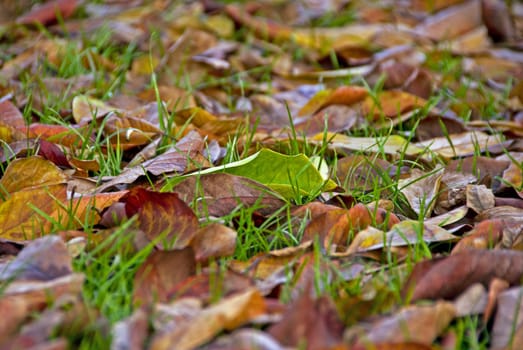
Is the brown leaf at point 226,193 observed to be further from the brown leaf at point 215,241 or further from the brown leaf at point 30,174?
the brown leaf at point 30,174

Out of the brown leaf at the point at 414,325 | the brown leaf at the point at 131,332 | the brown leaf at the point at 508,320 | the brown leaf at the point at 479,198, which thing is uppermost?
the brown leaf at the point at 131,332

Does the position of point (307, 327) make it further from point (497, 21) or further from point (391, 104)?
point (497, 21)

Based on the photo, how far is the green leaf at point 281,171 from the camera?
5.67ft

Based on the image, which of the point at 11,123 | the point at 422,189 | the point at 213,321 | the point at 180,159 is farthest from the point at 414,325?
the point at 11,123

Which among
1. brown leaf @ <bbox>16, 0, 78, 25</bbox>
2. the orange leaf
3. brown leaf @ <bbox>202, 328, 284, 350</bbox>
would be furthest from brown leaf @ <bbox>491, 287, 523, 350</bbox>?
brown leaf @ <bbox>16, 0, 78, 25</bbox>

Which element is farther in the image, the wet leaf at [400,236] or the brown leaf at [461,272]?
the wet leaf at [400,236]

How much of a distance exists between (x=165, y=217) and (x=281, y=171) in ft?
1.06

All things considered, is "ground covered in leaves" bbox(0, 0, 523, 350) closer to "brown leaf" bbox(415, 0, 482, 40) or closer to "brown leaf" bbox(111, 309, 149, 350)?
"brown leaf" bbox(111, 309, 149, 350)

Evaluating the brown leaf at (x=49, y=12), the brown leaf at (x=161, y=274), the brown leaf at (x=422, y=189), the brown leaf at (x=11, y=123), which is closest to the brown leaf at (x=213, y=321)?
the brown leaf at (x=161, y=274)

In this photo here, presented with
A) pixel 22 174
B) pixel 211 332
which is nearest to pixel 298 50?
pixel 22 174

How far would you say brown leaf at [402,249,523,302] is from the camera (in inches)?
52.6

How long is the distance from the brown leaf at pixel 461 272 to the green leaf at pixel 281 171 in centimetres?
43

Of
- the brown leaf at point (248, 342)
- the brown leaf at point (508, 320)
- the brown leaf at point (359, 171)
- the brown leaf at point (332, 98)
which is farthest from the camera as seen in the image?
the brown leaf at point (332, 98)

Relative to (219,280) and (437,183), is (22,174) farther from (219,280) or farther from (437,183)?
(437,183)
